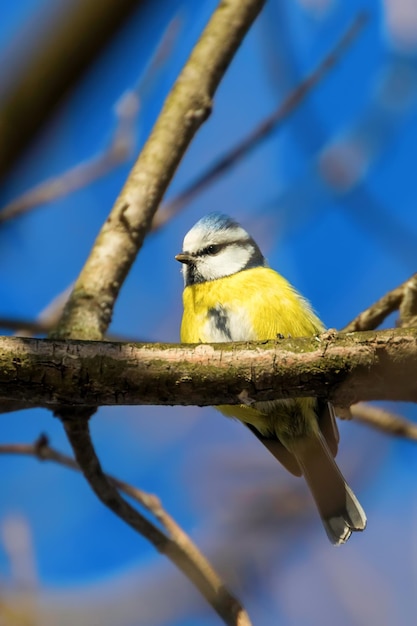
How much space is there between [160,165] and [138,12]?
256 cm

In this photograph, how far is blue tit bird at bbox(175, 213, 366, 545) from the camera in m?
2.85

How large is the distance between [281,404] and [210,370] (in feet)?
3.77

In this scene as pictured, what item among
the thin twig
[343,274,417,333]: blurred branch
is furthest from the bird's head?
the thin twig

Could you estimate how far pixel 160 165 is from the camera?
318 centimetres

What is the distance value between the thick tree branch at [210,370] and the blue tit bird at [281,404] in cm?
96

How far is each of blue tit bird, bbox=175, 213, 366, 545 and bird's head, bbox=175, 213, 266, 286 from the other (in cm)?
13

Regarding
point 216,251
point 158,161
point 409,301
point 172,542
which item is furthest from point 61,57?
point 216,251

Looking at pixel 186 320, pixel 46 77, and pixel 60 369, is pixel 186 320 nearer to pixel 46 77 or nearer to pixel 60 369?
pixel 60 369

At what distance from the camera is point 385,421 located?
2.59 meters

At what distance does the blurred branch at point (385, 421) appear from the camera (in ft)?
8.25

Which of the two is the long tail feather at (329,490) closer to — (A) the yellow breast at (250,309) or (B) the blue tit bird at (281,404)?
(B) the blue tit bird at (281,404)

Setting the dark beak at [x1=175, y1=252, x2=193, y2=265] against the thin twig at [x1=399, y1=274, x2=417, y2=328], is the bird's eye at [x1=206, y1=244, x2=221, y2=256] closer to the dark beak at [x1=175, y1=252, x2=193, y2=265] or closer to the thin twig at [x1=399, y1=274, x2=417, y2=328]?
the dark beak at [x1=175, y1=252, x2=193, y2=265]

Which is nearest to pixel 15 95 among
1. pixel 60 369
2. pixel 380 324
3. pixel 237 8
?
pixel 60 369

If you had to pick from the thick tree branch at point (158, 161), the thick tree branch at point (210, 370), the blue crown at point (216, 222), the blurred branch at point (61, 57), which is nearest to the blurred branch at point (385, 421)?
the thick tree branch at point (210, 370)
